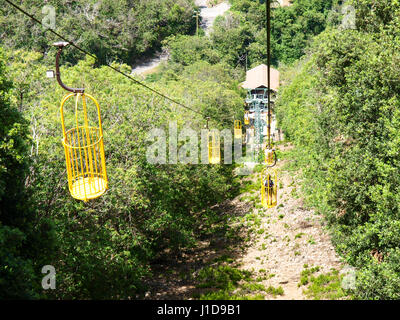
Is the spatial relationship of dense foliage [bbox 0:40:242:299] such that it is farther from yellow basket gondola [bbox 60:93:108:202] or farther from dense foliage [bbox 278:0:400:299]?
dense foliage [bbox 278:0:400:299]

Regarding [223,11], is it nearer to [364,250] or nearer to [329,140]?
[329,140]

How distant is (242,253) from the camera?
21.7m

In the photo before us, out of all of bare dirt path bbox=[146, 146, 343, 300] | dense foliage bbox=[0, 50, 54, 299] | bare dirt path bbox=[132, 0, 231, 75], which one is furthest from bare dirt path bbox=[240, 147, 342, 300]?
bare dirt path bbox=[132, 0, 231, 75]

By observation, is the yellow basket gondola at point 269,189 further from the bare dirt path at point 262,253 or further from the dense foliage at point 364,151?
the bare dirt path at point 262,253

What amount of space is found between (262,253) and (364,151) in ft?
29.2

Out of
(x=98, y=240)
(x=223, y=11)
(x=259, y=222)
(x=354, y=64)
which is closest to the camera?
(x=98, y=240)

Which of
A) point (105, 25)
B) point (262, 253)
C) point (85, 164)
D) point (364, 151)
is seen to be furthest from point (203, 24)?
point (85, 164)

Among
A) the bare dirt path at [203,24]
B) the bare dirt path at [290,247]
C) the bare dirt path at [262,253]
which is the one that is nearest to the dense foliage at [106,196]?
the bare dirt path at [262,253]

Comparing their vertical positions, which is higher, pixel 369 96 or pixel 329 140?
pixel 369 96

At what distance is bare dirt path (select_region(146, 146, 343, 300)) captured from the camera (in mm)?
17688

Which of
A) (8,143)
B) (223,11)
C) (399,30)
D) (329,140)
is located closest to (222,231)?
(329,140)

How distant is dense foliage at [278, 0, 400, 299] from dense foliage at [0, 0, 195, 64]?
117 ft

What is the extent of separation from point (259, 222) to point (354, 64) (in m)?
11.3
